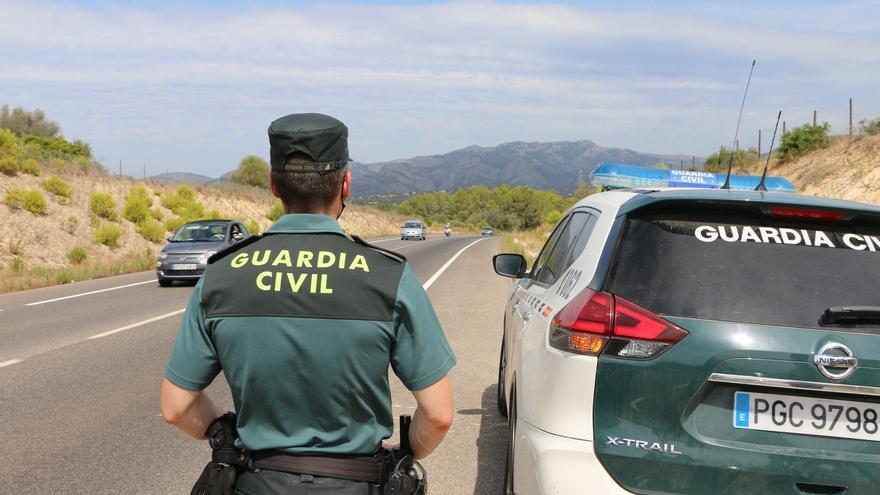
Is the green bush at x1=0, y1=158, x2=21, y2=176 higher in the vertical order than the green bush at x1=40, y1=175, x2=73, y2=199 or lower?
higher

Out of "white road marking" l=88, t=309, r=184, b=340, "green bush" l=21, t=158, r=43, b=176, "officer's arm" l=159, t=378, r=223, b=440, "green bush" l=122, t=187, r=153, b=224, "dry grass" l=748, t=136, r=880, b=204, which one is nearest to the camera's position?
"officer's arm" l=159, t=378, r=223, b=440

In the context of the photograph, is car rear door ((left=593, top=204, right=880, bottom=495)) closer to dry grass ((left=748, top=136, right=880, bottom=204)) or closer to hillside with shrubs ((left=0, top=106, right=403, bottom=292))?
hillside with shrubs ((left=0, top=106, right=403, bottom=292))

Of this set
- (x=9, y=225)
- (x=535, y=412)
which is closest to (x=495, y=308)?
(x=535, y=412)

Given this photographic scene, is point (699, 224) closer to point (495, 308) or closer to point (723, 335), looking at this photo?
point (723, 335)

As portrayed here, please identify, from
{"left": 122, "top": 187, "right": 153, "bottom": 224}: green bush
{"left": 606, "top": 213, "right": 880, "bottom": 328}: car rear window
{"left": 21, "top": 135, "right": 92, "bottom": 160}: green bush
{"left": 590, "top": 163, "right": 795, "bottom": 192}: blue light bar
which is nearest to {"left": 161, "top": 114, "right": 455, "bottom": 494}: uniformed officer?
{"left": 606, "top": 213, "right": 880, "bottom": 328}: car rear window

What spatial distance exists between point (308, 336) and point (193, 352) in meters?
0.33

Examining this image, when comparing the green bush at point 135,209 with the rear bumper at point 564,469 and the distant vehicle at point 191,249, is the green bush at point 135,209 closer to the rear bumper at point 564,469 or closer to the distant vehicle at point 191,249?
the distant vehicle at point 191,249

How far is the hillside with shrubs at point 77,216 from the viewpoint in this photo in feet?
82.5

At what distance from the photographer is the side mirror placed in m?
5.64

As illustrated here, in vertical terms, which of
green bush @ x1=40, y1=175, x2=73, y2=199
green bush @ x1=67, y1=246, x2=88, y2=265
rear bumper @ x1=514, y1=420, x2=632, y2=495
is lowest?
green bush @ x1=67, y1=246, x2=88, y2=265

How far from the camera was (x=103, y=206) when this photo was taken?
3569 cm

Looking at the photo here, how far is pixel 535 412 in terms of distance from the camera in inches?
130

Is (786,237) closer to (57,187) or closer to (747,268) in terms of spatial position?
(747,268)

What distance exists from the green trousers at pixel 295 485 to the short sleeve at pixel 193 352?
0.97 ft
